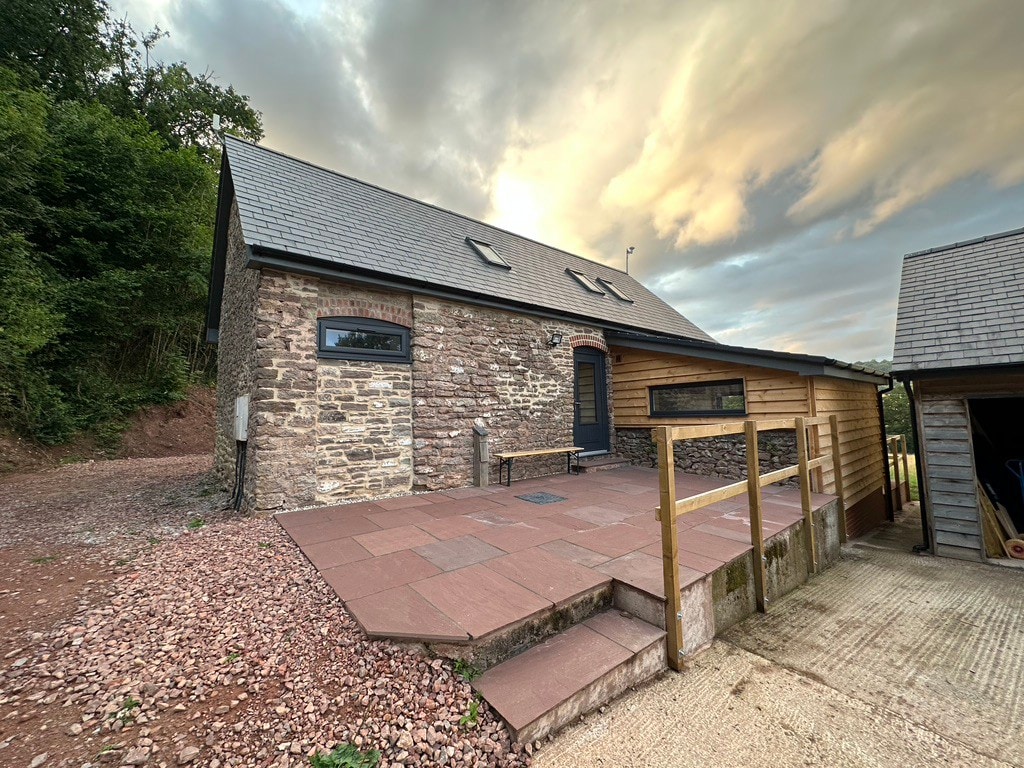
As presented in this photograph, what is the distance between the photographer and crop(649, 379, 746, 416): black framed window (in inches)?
265

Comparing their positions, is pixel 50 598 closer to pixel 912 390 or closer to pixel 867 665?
pixel 867 665

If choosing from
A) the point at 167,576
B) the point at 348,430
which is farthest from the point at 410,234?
the point at 167,576

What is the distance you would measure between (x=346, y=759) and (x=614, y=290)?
1199cm

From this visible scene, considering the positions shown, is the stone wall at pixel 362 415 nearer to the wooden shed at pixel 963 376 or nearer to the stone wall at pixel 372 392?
the stone wall at pixel 372 392

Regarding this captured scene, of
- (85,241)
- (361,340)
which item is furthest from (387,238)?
(85,241)

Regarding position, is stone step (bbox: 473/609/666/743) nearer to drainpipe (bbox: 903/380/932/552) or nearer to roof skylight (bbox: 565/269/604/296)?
drainpipe (bbox: 903/380/932/552)

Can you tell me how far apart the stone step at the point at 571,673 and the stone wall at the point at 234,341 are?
4260mm

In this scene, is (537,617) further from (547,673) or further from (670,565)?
(670,565)

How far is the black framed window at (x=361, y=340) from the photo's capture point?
5.23 meters

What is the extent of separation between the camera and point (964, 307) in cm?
553

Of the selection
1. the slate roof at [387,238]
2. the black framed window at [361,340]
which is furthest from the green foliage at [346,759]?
the slate roof at [387,238]

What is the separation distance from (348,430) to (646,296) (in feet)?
38.8

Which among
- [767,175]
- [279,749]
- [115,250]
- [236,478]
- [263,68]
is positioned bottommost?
[279,749]

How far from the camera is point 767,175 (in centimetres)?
1009
